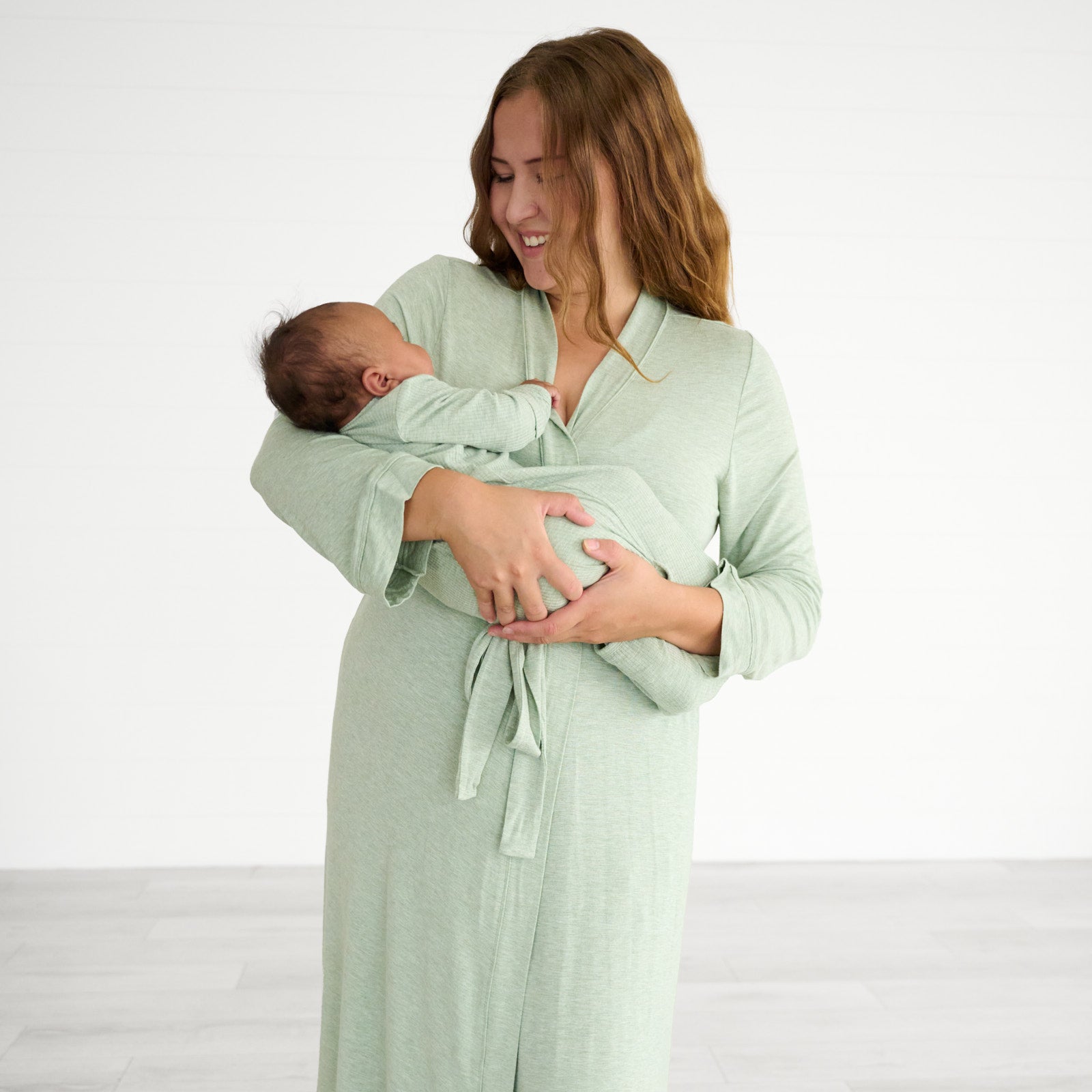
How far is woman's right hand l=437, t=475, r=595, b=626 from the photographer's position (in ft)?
3.45

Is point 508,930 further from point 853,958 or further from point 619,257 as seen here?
point 853,958

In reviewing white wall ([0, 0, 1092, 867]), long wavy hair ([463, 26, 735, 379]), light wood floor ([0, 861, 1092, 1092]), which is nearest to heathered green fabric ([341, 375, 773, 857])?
long wavy hair ([463, 26, 735, 379])

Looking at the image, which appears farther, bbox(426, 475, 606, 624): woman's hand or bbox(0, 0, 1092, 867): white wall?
bbox(0, 0, 1092, 867): white wall

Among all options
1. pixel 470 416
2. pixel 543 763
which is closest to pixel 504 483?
pixel 470 416

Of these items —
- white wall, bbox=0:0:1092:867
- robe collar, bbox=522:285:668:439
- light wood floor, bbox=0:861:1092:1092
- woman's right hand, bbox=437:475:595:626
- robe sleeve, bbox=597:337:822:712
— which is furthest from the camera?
white wall, bbox=0:0:1092:867

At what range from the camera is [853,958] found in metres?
2.89

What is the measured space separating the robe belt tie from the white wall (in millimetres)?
2358

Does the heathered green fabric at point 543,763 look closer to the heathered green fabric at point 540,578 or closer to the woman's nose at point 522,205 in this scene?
the heathered green fabric at point 540,578

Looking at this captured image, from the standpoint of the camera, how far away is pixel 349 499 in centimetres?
109

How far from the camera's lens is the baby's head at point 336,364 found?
122cm

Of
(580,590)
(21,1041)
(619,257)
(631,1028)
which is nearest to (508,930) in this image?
(631,1028)

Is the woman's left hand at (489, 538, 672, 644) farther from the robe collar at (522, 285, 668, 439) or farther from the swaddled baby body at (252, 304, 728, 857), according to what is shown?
the robe collar at (522, 285, 668, 439)

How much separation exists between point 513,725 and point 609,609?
6.6 inches

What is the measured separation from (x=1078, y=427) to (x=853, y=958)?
6.24ft
